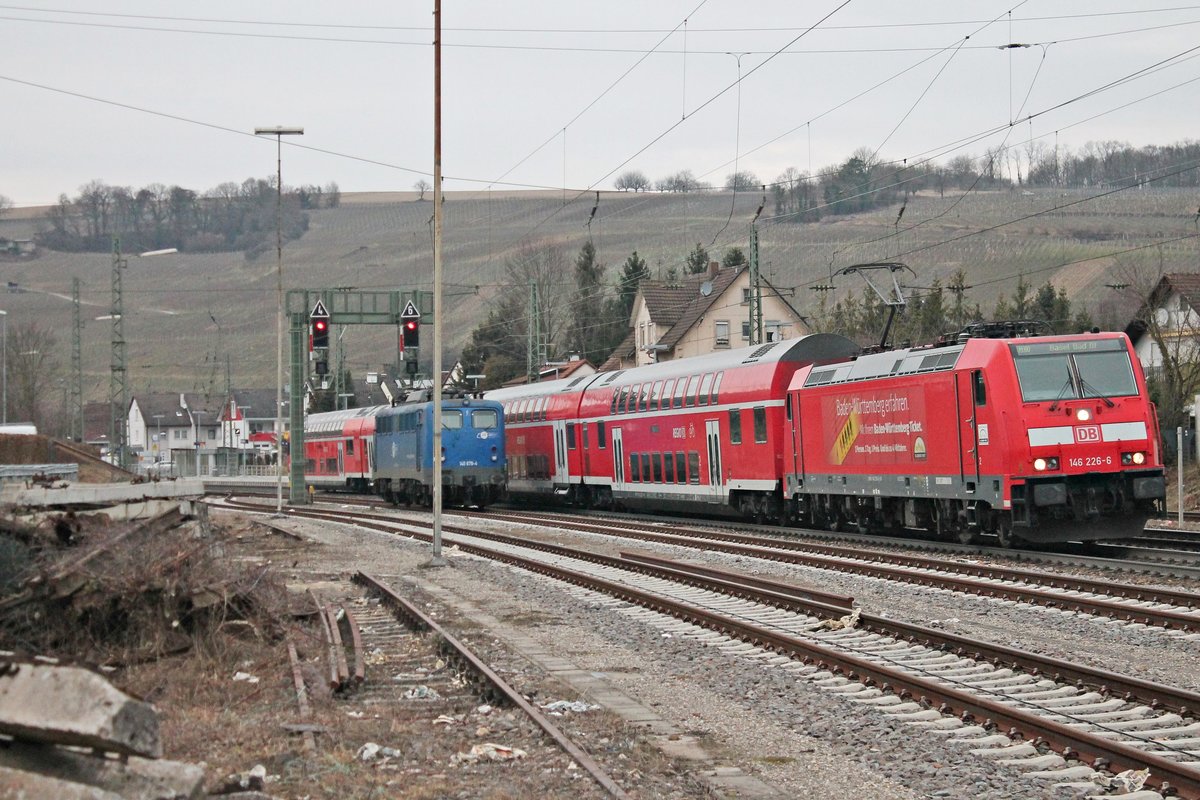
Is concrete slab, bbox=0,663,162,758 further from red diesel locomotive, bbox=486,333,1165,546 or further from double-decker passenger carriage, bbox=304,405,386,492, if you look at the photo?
double-decker passenger carriage, bbox=304,405,386,492

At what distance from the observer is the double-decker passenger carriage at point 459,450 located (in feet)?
136

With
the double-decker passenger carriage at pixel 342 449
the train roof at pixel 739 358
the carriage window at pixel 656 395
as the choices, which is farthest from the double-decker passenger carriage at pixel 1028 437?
the double-decker passenger carriage at pixel 342 449

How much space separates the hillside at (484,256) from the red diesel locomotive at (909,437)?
49054 mm

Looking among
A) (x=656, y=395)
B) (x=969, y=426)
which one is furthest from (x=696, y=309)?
(x=969, y=426)

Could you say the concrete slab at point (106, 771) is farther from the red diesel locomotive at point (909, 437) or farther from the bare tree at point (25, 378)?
the bare tree at point (25, 378)

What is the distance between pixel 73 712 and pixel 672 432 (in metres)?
27.4

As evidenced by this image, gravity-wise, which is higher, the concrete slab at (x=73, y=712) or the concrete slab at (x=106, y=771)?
the concrete slab at (x=73, y=712)

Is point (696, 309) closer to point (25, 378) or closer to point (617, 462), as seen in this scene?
point (25, 378)

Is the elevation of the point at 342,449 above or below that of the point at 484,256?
below

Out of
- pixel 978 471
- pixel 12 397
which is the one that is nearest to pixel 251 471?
pixel 12 397

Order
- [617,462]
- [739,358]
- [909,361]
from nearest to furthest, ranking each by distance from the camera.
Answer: [909,361] < [739,358] < [617,462]

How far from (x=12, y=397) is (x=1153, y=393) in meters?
60.3

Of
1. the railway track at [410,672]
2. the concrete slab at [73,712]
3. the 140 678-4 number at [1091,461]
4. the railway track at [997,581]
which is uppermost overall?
the 140 678-4 number at [1091,461]

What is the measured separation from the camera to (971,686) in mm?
10570
